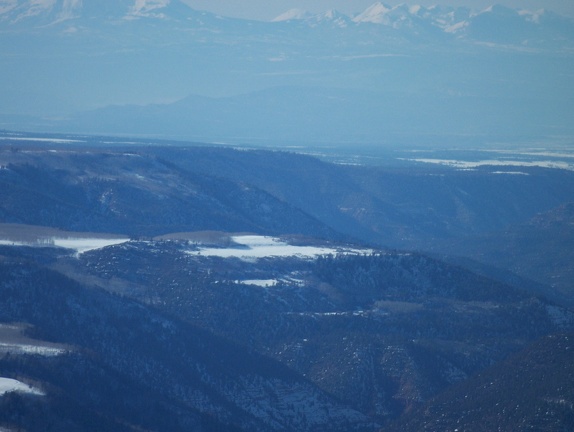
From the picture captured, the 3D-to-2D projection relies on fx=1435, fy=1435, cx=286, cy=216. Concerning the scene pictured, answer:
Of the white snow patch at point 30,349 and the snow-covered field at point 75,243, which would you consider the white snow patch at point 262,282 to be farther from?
the white snow patch at point 30,349

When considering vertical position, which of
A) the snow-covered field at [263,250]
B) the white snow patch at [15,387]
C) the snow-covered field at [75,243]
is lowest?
the snow-covered field at [263,250]

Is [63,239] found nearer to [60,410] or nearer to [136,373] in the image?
[136,373]

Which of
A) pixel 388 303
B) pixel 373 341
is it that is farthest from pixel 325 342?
pixel 388 303

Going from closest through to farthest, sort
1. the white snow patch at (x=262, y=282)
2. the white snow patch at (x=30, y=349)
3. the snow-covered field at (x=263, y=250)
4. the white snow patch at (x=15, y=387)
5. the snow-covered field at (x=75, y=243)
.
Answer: the white snow patch at (x=15, y=387) < the white snow patch at (x=30, y=349) < the snow-covered field at (x=75, y=243) < the white snow patch at (x=262, y=282) < the snow-covered field at (x=263, y=250)

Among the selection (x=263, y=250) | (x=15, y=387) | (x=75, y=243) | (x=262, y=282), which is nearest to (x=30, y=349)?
(x=15, y=387)

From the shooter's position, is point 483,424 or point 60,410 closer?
point 60,410

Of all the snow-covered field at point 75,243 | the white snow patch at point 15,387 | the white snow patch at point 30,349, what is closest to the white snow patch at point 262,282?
the snow-covered field at point 75,243

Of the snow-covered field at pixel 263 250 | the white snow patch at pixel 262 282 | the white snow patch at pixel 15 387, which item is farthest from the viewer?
the snow-covered field at pixel 263 250

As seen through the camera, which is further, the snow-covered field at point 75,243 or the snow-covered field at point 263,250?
the snow-covered field at point 263,250
